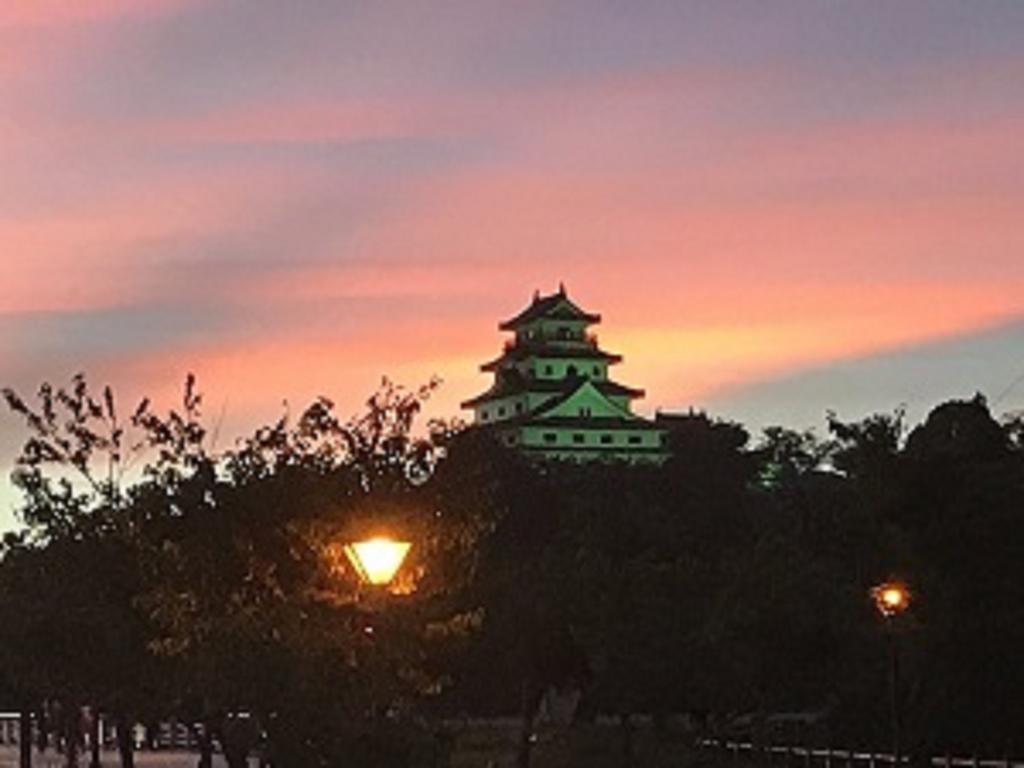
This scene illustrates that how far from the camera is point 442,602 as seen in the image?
3719 centimetres

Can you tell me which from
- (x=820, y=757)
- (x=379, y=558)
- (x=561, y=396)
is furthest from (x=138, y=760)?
(x=561, y=396)

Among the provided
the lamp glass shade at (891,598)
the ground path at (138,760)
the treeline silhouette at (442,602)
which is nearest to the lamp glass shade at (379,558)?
the treeline silhouette at (442,602)

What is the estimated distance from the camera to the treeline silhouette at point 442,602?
33.7m

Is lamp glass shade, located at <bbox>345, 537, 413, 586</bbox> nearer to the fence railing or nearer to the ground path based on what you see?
the fence railing

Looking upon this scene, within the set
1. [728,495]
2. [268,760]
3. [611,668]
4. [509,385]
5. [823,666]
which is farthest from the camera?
[509,385]

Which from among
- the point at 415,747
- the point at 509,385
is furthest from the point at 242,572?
the point at 509,385

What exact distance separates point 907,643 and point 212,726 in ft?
44.2

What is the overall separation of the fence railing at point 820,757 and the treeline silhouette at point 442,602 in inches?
29.5

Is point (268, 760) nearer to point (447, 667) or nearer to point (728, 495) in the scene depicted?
point (447, 667)

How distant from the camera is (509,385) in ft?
552

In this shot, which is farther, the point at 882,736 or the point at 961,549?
the point at 882,736

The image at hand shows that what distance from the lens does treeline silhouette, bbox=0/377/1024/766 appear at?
33.7m

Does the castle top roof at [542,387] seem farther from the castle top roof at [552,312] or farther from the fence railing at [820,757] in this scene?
the fence railing at [820,757]

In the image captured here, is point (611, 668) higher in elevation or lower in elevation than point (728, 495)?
lower
